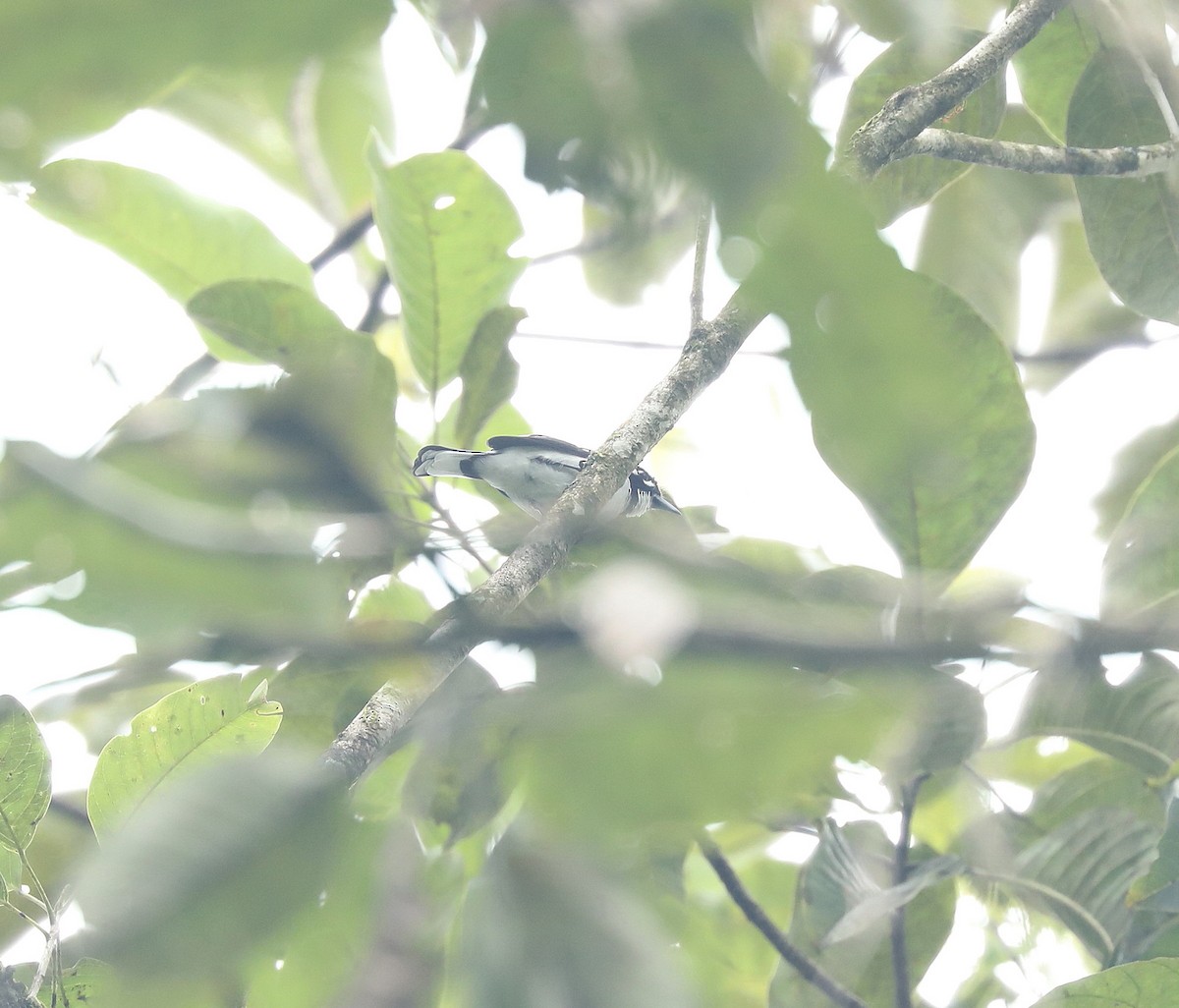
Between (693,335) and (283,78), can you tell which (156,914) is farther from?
(693,335)

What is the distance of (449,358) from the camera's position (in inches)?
69.8

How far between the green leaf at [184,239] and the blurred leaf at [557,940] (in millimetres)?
1530

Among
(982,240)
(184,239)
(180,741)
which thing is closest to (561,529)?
(180,741)

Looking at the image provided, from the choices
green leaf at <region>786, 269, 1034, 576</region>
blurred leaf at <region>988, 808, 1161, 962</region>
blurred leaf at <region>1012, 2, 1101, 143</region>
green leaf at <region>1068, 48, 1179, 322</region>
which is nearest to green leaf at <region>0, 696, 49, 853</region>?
green leaf at <region>786, 269, 1034, 576</region>

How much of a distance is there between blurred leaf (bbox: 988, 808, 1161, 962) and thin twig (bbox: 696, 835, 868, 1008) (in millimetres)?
278

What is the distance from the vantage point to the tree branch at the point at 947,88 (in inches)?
33.7

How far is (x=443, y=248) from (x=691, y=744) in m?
1.51

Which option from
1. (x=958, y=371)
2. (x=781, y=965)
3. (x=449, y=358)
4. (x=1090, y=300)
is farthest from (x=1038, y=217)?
(x=958, y=371)

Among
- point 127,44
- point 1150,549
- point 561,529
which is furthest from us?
point 1150,549

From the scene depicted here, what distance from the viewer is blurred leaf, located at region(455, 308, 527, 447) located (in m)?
1.64

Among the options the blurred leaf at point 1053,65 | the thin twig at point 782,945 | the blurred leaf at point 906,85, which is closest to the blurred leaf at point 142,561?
the thin twig at point 782,945

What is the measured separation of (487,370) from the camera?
1694mm

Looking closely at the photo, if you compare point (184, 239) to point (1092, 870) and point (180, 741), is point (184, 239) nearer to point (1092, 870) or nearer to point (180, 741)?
point (180, 741)

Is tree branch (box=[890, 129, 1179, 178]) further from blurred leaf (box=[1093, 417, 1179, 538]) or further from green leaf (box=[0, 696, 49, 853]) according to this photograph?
green leaf (box=[0, 696, 49, 853])
